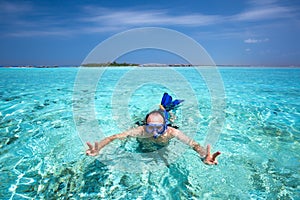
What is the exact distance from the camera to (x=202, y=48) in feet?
14.3

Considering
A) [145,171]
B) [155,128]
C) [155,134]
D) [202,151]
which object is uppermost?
[155,128]

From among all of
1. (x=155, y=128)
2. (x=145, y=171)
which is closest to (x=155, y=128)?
(x=155, y=128)

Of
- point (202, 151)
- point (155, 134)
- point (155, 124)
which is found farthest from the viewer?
point (155, 134)

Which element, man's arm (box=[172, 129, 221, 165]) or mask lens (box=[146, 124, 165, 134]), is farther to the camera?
mask lens (box=[146, 124, 165, 134])

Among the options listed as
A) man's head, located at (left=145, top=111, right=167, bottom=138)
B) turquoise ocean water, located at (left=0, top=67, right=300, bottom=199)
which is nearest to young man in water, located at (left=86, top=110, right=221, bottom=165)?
man's head, located at (left=145, top=111, right=167, bottom=138)

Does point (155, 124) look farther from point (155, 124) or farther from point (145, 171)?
point (145, 171)

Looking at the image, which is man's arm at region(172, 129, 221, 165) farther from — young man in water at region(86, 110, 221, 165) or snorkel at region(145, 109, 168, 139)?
snorkel at region(145, 109, 168, 139)

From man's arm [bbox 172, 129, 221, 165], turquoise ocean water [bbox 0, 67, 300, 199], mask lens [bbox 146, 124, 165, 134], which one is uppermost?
mask lens [bbox 146, 124, 165, 134]

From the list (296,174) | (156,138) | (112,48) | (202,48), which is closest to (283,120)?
(296,174)

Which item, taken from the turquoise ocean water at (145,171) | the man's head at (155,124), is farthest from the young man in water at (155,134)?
the turquoise ocean water at (145,171)

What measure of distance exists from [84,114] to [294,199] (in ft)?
18.3

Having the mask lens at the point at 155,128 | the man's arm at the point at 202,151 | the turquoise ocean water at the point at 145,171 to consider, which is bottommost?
the turquoise ocean water at the point at 145,171

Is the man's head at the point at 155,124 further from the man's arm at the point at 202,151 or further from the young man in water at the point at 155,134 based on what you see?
the man's arm at the point at 202,151

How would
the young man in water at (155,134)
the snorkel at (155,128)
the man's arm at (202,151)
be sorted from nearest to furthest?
1. the man's arm at (202,151)
2. the young man in water at (155,134)
3. the snorkel at (155,128)
